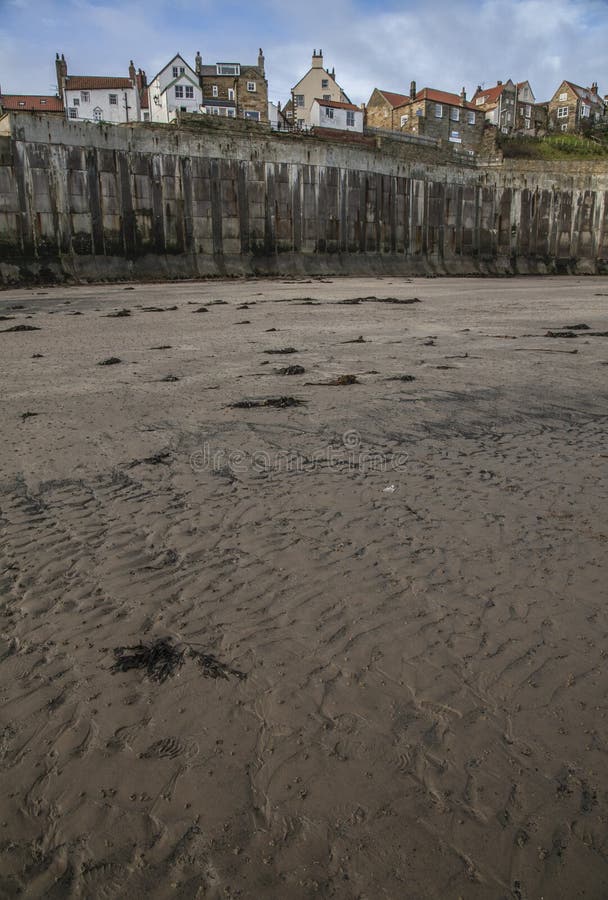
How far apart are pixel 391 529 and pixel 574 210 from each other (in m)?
30.3

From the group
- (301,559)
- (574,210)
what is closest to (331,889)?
(301,559)

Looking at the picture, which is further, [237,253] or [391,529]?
[237,253]

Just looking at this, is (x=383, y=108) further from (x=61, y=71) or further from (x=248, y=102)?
(x=61, y=71)

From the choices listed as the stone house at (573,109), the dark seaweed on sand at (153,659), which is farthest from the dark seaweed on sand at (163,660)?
the stone house at (573,109)

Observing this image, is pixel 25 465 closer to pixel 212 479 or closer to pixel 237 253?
pixel 212 479

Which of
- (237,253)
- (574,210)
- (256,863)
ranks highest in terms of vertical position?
(574,210)

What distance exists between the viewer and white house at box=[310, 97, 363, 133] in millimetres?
59344

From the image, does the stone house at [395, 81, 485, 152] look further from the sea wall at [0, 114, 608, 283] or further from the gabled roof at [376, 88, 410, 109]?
the sea wall at [0, 114, 608, 283]

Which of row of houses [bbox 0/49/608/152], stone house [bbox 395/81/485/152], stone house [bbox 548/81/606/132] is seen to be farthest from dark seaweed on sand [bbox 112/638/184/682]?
stone house [bbox 548/81/606/132]

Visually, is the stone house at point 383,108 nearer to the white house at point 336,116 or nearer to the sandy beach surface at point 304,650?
the white house at point 336,116

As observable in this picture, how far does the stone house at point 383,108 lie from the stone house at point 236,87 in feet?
42.2

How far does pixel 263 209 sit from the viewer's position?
2131cm

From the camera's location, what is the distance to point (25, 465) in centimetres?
361

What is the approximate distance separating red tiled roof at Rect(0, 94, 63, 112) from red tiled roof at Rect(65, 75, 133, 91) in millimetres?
2495
